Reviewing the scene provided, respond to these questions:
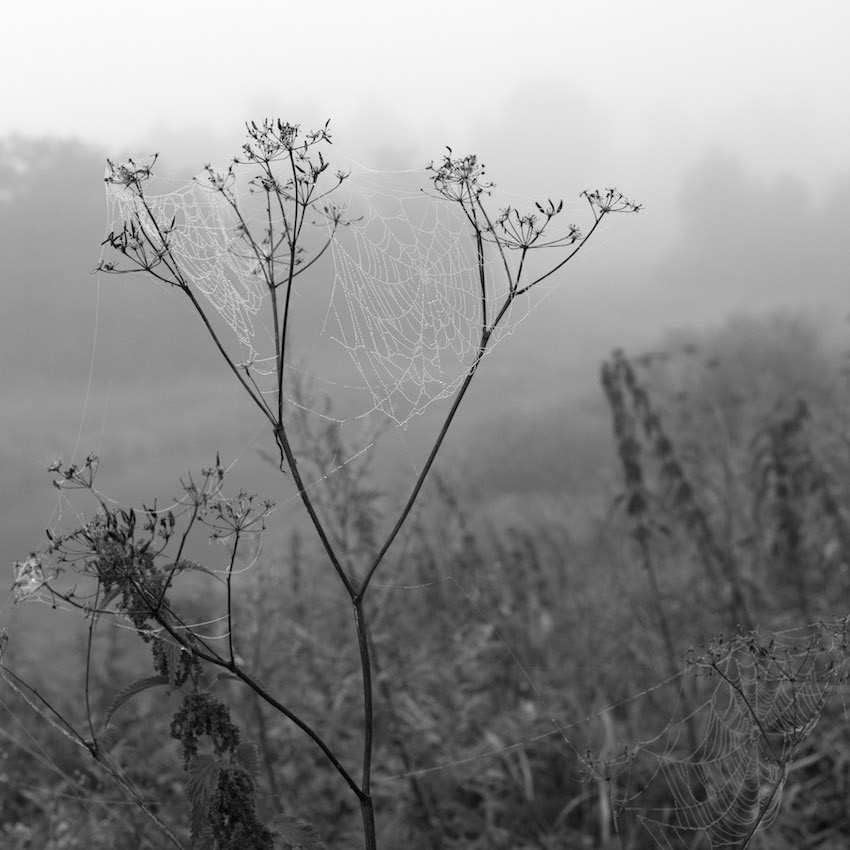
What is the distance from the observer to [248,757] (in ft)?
5.31

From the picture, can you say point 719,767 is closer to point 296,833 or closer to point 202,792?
point 296,833

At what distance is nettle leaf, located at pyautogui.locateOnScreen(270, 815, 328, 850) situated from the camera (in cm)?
154

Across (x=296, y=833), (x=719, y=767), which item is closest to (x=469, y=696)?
(x=719, y=767)

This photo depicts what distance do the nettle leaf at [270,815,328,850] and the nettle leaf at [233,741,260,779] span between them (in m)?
0.10

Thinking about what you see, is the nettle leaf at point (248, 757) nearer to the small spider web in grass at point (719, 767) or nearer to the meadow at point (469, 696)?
the meadow at point (469, 696)

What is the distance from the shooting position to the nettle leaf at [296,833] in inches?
60.7

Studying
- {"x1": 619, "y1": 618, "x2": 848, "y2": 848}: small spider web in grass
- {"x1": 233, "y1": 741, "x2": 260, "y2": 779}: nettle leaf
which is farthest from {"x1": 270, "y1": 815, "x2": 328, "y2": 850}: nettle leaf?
{"x1": 619, "y1": 618, "x2": 848, "y2": 848}: small spider web in grass

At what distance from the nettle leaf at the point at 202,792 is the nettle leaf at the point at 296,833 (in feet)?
0.41

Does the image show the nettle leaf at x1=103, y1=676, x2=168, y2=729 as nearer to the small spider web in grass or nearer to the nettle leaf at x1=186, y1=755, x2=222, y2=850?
the nettle leaf at x1=186, y1=755, x2=222, y2=850

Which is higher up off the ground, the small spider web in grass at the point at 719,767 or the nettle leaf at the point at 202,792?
the nettle leaf at the point at 202,792

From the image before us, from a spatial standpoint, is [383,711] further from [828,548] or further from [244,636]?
[828,548]

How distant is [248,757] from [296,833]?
0.55 feet

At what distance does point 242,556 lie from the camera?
472 cm

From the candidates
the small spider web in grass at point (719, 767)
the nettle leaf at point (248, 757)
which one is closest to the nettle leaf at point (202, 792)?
the nettle leaf at point (248, 757)
